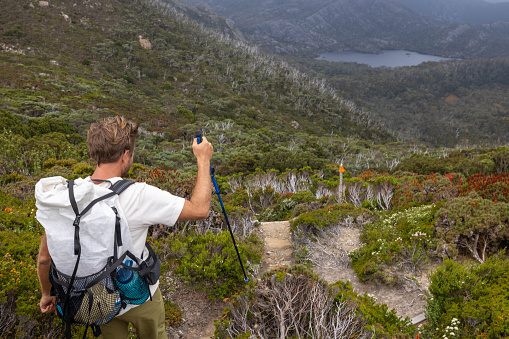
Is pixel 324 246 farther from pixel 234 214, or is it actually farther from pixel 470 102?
pixel 470 102

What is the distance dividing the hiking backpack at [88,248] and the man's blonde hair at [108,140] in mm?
178

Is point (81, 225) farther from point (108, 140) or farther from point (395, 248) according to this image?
point (395, 248)

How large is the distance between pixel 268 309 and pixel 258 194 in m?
8.06

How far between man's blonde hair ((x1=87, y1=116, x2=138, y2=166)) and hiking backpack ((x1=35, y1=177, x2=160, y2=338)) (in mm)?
178

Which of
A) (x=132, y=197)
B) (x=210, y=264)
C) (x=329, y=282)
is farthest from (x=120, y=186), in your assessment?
(x=329, y=282)

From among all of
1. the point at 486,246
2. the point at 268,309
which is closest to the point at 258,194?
the point at 486,246

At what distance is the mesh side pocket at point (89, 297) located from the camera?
4.96ft

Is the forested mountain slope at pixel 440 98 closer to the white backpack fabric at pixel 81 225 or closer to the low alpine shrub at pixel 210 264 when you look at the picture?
the low alpine shrub at pixel 210 264

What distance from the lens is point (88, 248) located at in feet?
4.74

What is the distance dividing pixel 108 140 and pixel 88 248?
0.57 metres

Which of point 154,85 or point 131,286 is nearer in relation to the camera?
point 131,286

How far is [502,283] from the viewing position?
10.2 feet

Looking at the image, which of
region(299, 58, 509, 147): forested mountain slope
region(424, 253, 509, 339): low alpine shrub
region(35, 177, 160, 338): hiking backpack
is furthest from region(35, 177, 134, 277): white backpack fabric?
region(299, 58, 509, 147): forested mountain slope

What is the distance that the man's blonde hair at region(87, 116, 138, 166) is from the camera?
1.63 m
